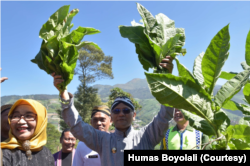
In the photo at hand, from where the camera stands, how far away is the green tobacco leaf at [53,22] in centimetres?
159

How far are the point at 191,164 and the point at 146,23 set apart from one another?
0.88m

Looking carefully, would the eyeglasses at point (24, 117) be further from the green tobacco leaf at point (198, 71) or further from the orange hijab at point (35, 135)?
the green tobacco leaf at point (198, 71)

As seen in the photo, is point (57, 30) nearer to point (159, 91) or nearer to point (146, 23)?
point (146, 23)

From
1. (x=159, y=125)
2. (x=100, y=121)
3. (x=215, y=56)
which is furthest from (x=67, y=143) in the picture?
(x=215, y=56)

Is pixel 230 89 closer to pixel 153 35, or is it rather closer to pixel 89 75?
pixel 153 35

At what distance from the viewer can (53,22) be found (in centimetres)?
160

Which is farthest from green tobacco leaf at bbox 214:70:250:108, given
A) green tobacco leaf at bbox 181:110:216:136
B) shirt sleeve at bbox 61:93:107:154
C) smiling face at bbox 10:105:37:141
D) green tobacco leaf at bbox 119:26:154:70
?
smiling face at bbox 10:105:37:141

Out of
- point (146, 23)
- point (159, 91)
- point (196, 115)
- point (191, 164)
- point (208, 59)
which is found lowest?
point (191, 164)

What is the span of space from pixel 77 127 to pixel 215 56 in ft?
5.05

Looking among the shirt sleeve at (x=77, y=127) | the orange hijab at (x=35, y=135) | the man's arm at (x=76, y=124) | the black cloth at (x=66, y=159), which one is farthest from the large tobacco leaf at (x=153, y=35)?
the black cloth at (x=66, y=159)

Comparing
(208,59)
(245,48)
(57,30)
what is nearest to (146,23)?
(208,59)

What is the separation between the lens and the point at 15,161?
204 cm

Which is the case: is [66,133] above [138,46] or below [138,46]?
below

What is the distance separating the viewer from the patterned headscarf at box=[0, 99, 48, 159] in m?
2.10
